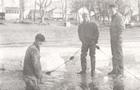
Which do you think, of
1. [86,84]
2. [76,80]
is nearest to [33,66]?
[86,84]

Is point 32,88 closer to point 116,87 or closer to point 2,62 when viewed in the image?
point 116,87

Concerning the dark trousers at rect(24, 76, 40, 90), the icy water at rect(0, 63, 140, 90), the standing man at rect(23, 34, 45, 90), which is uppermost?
the standing man at rect(23, 34, 45, 90)

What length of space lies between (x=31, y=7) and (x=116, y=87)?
7765 centimetres

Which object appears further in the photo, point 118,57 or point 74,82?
point 118,57

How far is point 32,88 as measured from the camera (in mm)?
6047

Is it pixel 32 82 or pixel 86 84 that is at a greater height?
pixel 32 82

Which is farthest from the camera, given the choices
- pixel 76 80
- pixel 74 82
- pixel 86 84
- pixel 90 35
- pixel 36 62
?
pixel 90 35

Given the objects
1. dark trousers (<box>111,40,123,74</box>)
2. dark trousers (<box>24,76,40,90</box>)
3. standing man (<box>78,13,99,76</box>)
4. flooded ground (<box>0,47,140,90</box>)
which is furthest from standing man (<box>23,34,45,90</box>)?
dark trousers (<box>111,40,123,74</box>)

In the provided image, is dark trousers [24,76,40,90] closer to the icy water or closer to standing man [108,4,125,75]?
the icy water

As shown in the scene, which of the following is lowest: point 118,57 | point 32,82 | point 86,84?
point 86,84

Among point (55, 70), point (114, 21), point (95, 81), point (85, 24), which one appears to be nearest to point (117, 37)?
point (114, 21)

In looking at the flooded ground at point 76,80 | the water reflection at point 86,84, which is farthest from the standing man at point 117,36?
the water reflection at point 86,84

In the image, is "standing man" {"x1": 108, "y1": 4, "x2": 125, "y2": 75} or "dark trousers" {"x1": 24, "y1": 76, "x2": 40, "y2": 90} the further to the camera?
"standing man" {"x1": 108, "y1": 4, "x2": 125, "y2": 75}

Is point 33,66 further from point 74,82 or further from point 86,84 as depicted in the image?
point 74,82
